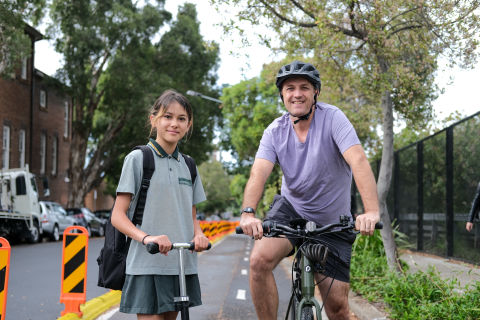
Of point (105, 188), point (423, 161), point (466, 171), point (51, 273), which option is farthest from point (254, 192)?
point (105, 188)

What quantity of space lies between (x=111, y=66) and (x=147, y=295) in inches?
1069

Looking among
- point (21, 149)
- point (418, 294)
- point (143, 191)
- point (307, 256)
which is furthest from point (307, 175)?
point (21, 149)

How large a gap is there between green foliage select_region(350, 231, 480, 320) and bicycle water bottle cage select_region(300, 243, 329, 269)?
252 cm

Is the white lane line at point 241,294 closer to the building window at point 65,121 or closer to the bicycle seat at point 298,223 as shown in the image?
the bicycle seat at point 298,223

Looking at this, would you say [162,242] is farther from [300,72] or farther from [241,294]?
[241,294]

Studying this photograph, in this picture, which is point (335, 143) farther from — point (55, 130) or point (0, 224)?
point (55, 130)

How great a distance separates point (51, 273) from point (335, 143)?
29.4 ft

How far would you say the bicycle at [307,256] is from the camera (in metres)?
3.00

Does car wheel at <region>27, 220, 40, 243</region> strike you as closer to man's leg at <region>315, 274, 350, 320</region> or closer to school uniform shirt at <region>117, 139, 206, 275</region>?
school uniform shirt at <region>117, 139, 206, 275</region>

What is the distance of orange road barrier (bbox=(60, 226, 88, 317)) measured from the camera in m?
6.21

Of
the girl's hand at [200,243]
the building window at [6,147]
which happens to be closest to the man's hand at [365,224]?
the girl's hand at [200,243]

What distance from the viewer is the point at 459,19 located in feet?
25.7

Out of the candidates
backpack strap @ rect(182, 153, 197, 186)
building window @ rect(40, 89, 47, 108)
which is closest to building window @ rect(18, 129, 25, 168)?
building window @ rect(40, 89, 47, 108)

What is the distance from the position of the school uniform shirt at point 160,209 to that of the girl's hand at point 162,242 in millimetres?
231
